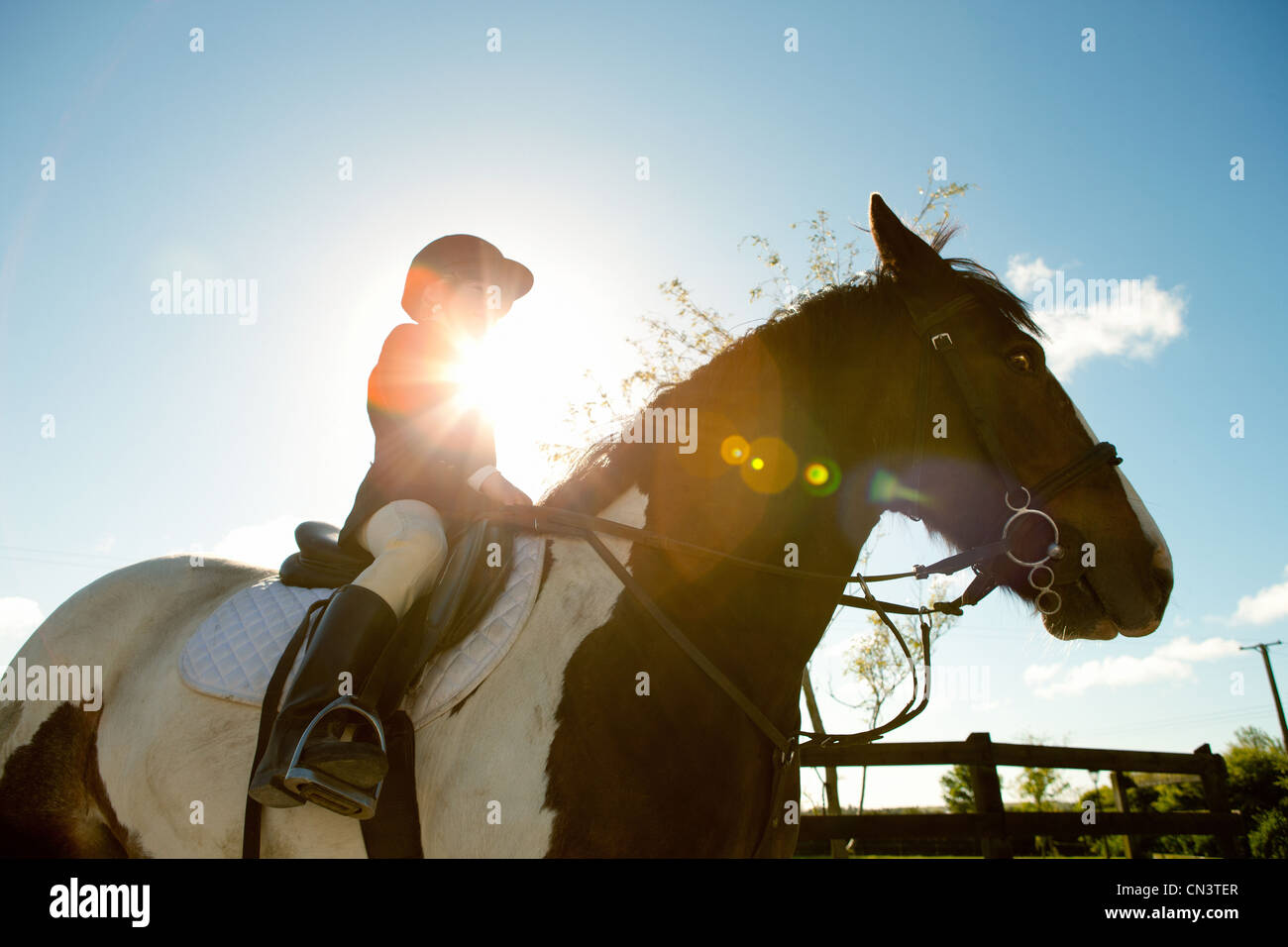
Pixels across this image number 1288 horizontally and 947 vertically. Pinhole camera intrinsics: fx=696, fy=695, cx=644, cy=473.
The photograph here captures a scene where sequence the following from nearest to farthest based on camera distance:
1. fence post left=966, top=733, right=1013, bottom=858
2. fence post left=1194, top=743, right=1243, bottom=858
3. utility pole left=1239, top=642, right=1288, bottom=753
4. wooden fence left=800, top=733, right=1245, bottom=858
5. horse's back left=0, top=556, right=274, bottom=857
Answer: horse's back left=0, top=556, right=274, bottom=857 → fence post left=966, top=733, right=1013, bottom=858 → wooden fence left=800, top=733, right=1245, bottom=858 → fence post left=1194, top=743, right=1243, bottom=858 → utility pole left=1239, top=642, right=1288, bottom=753

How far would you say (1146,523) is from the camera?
2598 mm

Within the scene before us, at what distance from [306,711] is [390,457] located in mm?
1089

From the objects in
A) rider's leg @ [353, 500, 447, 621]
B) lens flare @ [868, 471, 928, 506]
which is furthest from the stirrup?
lens flare @ [868, 471, 928, 506]

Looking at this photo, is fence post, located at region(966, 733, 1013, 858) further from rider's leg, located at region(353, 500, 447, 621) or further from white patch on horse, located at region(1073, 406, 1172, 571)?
rider's leg, located at region(353, 500, 447, 621)

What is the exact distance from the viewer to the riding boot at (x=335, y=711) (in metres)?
2.06

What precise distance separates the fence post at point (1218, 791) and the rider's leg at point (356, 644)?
9045 millimetres

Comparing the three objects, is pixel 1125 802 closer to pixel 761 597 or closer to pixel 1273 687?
pixel 761 597

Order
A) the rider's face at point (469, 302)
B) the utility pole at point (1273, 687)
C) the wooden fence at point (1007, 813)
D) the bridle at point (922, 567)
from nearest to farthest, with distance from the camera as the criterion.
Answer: the bridle at point (922, 567), the rider's face at point (469, 302), the wooden fence at point (1007, 813), the utility pole at point (1273, 687)

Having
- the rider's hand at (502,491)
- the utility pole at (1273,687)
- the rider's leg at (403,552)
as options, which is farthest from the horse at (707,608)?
the utility pole at (1273,687)

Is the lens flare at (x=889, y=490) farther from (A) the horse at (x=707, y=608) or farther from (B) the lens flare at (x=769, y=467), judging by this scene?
(B) the lens flare at (x=769, y=467)

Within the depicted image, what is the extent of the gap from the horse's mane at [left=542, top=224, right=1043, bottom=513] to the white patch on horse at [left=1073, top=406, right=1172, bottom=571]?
66 cm

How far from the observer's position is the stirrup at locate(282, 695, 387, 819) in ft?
6.73

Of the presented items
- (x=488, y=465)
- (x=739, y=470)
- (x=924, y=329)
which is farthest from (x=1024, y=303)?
(x=488, y=465)
